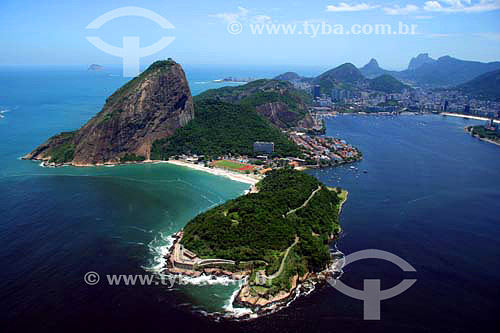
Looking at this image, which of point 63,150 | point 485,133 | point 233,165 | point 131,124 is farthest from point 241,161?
point 485,133

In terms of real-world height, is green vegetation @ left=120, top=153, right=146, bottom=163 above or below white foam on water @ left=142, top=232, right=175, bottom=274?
above

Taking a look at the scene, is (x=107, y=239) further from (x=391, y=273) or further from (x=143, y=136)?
(x=143, y=136)

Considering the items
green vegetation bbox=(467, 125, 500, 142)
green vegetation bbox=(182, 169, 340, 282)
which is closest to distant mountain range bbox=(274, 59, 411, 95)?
green vegetation bbox=(467, 125, 500, 142)

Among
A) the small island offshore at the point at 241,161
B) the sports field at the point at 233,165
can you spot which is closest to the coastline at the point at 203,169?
the small island offshore at the point at 241,161
